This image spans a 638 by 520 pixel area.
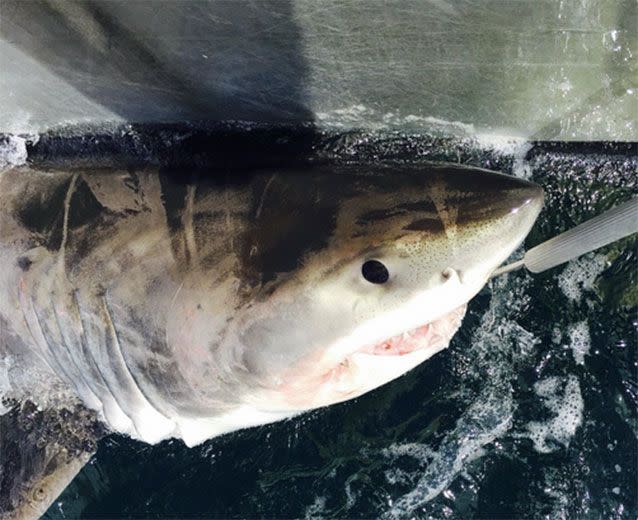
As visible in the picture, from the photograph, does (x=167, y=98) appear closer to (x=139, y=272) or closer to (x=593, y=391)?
(x=139, y=272)

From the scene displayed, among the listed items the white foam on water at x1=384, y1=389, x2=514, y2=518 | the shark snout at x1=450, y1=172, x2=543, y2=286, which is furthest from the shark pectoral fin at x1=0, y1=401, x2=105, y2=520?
the shark snout at x1=450, y1=172, x2=543, y2=286

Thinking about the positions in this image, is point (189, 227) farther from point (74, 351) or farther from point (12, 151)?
point (12, 151)

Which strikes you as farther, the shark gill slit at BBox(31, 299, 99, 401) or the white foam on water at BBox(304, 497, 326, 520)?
the white foam on water at BBox(304, 497, 326, 520)

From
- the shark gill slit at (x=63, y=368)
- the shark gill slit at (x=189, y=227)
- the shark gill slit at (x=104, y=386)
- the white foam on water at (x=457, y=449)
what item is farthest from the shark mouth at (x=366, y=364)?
the white foam on water at (x=457, y=449)

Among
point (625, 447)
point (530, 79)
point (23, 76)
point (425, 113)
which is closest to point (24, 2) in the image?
point (23, 76)

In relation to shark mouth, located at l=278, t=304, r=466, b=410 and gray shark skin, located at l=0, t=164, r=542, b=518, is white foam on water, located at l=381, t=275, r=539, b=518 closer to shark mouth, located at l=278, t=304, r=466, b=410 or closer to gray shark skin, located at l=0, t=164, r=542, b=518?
gray shark skin, located at l=0, t=164, r=542, b=518

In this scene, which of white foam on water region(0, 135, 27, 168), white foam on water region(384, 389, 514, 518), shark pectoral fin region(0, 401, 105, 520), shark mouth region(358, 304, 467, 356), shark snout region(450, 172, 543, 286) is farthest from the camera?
white foam on water region(384, 389, 514, 518)

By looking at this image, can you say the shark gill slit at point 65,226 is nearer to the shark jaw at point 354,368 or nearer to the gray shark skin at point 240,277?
the gray shark skin at point 240,277
